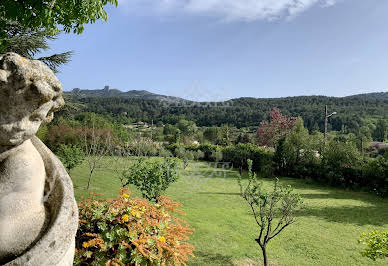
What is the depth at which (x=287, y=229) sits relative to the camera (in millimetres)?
8883

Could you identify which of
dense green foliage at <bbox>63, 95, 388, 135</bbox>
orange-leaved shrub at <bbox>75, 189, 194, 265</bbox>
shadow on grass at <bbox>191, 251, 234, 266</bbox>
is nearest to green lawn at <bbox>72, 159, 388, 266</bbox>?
shadow on grass at <bbox>191, 251, 234, 266</bbox>

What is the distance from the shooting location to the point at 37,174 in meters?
1.67

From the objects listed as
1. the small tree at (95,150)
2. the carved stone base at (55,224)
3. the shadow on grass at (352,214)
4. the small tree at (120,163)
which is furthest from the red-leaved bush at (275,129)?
the carved stone base at (55,224)

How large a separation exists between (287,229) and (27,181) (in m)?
8.77

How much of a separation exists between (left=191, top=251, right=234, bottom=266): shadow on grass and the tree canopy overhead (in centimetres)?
572

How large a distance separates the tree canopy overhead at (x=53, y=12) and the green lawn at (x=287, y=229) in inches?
227

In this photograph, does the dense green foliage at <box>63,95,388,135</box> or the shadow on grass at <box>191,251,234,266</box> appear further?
the dense green foliage at <box>63,95,388,135</box>

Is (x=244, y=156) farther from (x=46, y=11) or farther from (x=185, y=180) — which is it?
(x=46, y=11)

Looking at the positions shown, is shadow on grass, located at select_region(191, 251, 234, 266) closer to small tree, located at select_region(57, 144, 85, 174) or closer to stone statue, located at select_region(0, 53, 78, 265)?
stone statue, located at select_region(0, 53, 78, 265)

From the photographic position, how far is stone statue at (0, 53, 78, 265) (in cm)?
149

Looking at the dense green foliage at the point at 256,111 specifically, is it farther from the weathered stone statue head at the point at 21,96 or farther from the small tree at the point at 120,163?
the weathered stone statue head at the point at 21,96

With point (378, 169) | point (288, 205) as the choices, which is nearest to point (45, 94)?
point (288, 205)

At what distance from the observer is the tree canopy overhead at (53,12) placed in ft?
17.1

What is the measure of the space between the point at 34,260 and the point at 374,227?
1120 cm
